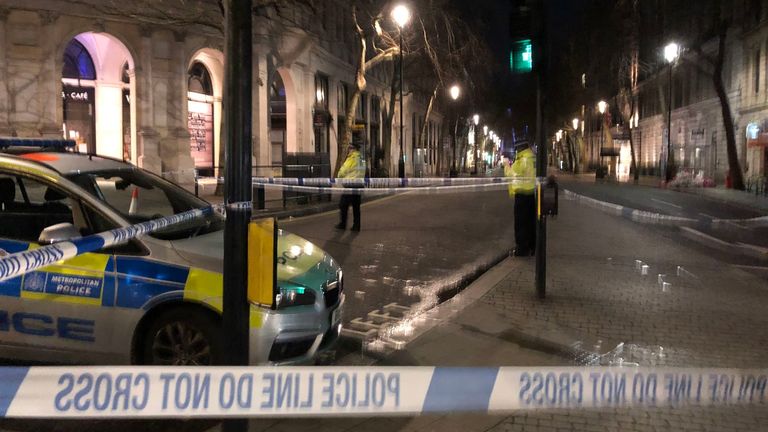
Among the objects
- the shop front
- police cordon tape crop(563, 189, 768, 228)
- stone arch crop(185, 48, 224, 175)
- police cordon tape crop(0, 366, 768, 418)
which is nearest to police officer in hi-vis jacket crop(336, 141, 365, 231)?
police cordon tape crop(563, 189, 768, 228)

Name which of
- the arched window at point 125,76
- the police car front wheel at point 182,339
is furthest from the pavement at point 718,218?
the arched window at point 125,76

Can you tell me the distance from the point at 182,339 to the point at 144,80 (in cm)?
1980

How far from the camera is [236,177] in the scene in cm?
318

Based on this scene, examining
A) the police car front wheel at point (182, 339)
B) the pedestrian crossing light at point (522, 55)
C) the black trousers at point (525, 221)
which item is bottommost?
the police car front wheel at point (182, 339)

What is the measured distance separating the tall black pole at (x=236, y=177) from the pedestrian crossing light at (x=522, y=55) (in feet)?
15.7

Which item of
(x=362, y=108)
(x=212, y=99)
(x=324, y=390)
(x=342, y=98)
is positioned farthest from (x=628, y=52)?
(x=324, y=390)

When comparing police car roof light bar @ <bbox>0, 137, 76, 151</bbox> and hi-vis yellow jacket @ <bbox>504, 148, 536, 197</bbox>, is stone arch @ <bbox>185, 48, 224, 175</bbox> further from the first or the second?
police car roof light bar @ <bbox>0, 137, 76, 151</bbox>

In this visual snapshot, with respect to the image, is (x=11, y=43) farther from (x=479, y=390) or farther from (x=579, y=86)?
(x=579, y=86)

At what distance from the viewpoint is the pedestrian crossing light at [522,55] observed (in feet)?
24.1

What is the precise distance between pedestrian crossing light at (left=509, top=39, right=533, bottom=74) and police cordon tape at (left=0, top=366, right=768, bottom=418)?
508cm

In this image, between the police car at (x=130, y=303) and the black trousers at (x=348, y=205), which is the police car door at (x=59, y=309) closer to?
the police car at (x=130, y=303)

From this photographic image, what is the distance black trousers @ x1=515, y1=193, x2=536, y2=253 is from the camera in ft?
34.4

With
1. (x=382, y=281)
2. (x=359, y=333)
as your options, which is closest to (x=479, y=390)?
(x=359, y=333)

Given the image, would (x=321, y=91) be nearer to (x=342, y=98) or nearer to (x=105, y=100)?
(x=342, y=98)
